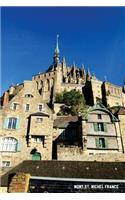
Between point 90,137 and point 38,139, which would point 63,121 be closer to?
point 90,137

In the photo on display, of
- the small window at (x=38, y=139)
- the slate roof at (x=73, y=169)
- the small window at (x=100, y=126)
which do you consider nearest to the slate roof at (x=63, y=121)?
the small window at (x=38, y=139)

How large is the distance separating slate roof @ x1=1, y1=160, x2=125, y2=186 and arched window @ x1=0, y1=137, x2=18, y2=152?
245 inches

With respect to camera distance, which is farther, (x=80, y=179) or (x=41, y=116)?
(x=41, y=116)

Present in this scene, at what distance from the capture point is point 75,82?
Result: 82438 mm

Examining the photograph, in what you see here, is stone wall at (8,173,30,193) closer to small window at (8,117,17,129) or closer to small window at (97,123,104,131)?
small window at (8,117,17,129)

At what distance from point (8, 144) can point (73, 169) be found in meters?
10.5

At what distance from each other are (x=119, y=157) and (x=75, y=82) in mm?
55104

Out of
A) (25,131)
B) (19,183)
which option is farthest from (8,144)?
(19,183)

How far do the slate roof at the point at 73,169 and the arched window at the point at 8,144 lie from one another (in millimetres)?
6217

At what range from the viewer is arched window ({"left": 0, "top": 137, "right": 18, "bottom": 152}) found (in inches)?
1129

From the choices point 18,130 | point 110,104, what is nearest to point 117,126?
point 18,130

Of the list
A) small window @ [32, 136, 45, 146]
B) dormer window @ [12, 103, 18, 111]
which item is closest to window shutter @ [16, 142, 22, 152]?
small window @ [32, 136, 45, 146]
